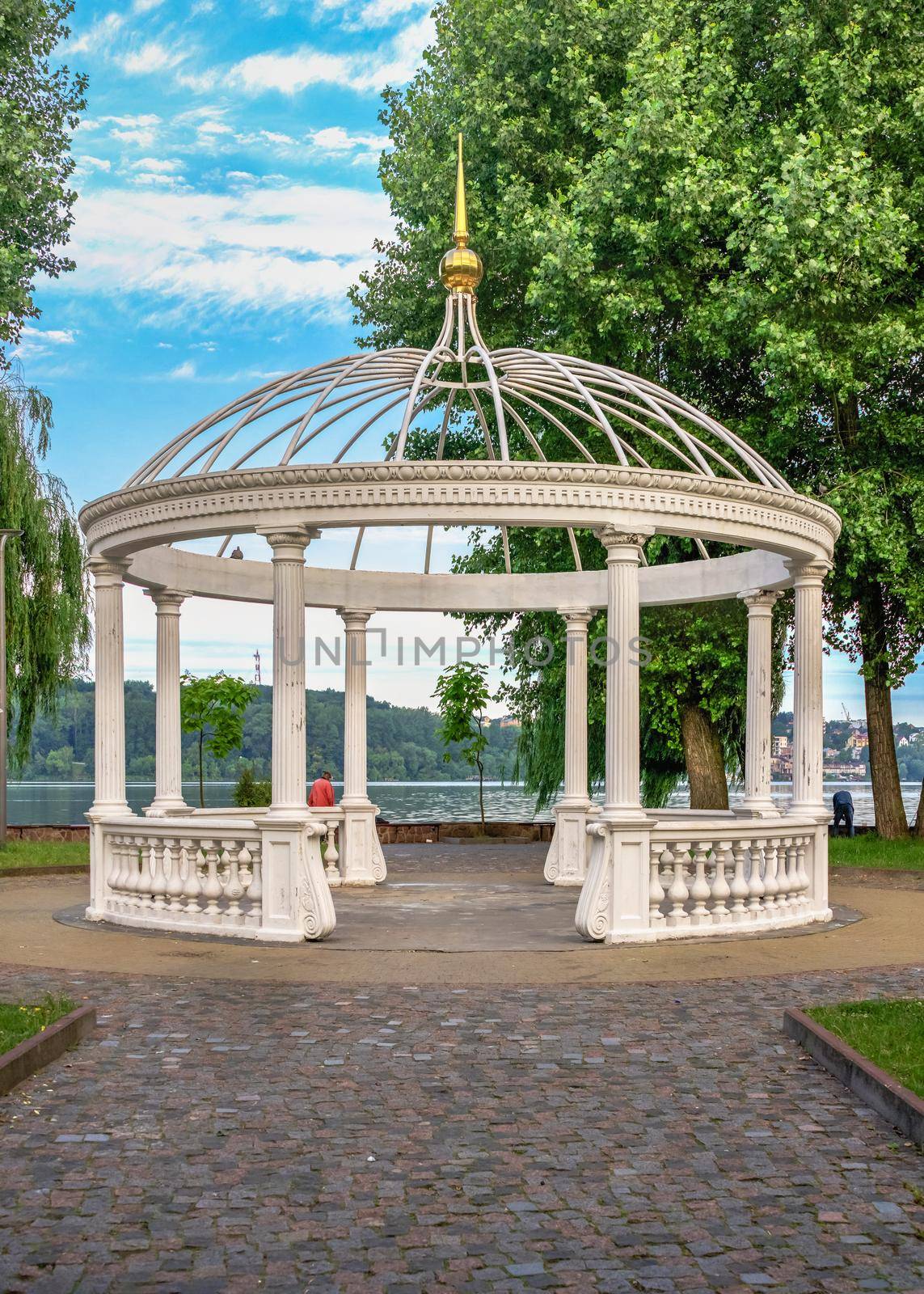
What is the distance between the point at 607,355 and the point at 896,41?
671 cm

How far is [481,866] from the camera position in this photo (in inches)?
798

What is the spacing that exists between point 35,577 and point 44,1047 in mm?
19653

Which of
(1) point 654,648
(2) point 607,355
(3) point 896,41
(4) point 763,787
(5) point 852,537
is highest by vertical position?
(3) point 896,41

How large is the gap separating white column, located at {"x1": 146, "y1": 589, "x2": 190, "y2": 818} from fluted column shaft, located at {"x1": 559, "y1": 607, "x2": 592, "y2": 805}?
5100 mm

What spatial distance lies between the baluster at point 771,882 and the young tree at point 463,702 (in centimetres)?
1379

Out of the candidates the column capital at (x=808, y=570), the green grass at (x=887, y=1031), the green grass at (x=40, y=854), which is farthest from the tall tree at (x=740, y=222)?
the green grass at (x=887, y=1031)

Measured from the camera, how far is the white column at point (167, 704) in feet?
50.6

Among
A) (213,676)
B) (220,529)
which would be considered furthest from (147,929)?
(213,676)

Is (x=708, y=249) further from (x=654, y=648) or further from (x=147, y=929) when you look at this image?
(x=147, y=929)

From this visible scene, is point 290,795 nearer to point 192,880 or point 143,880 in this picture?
point 192,880

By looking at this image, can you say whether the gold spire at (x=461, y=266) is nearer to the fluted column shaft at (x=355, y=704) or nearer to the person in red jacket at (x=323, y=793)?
the fluted column shaft at (x=355, y=704)

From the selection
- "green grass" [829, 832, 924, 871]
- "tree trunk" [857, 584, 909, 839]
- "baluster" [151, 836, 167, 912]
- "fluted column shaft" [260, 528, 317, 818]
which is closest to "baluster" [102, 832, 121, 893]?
"baluster" [151, 836, 167, 912]

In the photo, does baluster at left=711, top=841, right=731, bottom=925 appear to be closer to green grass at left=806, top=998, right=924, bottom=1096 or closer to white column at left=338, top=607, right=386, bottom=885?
green grass at left=806, top=998, right=924, bottom=1096

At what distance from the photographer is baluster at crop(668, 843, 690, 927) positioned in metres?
12.1
